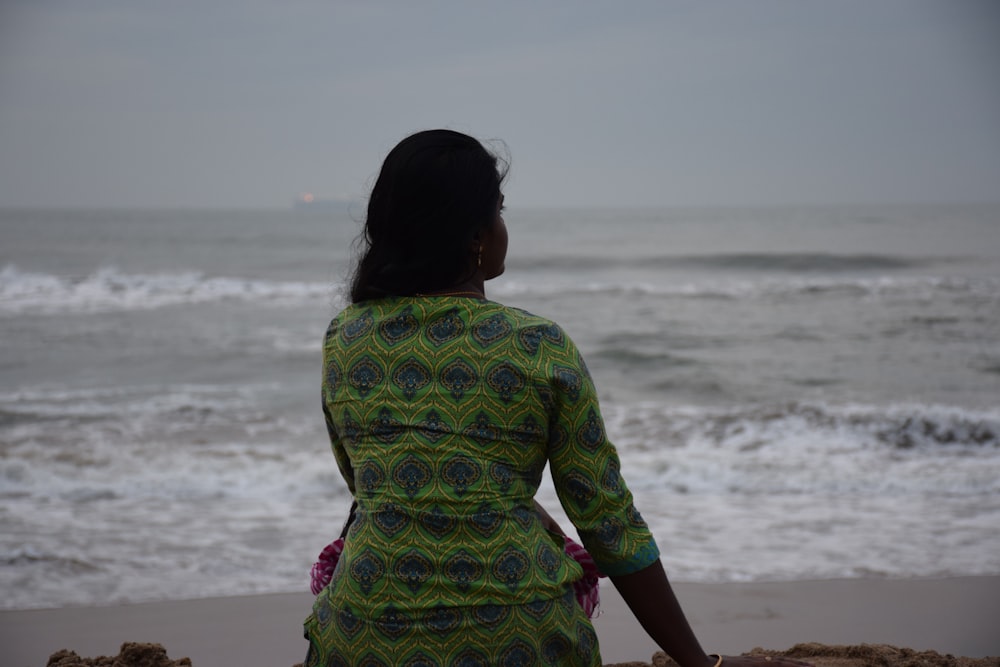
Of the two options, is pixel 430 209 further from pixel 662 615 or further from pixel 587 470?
pixel 662 615

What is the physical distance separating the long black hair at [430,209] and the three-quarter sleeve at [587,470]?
0.21 metres

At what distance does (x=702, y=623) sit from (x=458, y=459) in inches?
100

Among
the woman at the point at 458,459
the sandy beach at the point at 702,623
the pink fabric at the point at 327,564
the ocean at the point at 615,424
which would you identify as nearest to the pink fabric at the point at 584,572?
the woman at the point at 458,459

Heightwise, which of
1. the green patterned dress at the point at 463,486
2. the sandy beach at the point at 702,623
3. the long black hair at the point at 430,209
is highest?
the long black hair at the point at 430,209

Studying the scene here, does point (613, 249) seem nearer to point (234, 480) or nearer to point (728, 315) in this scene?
point (728, 315)

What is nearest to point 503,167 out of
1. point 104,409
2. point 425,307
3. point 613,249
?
point 425,307

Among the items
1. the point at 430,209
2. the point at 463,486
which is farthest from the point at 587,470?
the point at 430,209

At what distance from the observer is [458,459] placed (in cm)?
130

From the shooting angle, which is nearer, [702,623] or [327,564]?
[327,564]

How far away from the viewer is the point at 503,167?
1521 mm

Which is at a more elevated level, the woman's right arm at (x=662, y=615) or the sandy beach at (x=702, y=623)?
the woman's right arm at (x=662, y=615)

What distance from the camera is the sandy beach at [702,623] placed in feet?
10.6

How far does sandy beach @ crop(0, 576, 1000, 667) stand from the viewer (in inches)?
127

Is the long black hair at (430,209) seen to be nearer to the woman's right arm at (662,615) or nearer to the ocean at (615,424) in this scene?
the ocean at (615,424)
